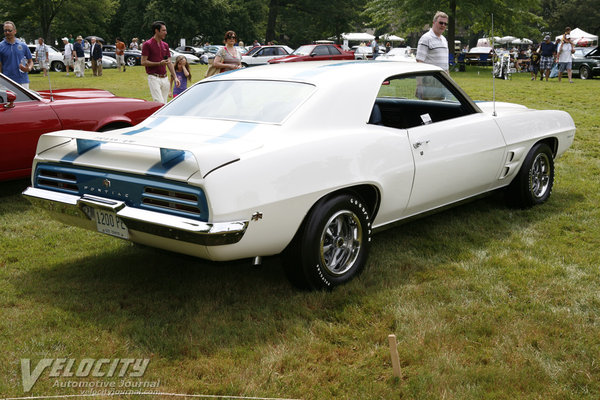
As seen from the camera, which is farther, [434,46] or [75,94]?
[434,46]

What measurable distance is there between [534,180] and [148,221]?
3.88 meters

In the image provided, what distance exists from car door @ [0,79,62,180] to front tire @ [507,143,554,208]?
4.44m

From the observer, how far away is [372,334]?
11.1 feet

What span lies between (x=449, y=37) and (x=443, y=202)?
26578 mm

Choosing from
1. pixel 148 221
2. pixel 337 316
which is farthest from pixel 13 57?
pixel 337 316

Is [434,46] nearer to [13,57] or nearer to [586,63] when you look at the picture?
[13,57]

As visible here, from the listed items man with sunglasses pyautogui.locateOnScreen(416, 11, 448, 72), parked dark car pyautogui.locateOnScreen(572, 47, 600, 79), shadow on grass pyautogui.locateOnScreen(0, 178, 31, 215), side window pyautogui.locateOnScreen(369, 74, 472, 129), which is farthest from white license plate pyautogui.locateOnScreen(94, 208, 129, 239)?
parked dark car pyautogui.locateOnScreen(572, 47, 600, 79)

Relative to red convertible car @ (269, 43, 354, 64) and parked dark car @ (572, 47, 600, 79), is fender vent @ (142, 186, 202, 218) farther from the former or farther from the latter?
red convertible car @ (269, 43, 354, 64)

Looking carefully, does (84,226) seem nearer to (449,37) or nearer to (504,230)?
(504,230)

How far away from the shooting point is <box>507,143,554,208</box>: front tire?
561 centimetres

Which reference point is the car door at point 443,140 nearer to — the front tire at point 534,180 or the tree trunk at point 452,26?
the front tire at point 534,180

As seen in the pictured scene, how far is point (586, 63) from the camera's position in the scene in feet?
77.3

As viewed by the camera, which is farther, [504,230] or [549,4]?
[549,4]

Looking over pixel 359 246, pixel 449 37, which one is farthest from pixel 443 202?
pixel 449 37
